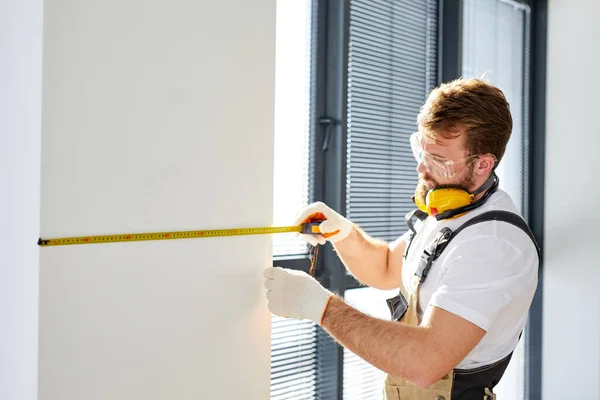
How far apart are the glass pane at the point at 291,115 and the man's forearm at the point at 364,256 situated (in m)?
0.28

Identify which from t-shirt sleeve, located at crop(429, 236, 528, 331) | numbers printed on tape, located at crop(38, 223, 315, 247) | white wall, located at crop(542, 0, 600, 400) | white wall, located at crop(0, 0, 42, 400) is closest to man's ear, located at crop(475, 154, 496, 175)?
t-shirt sleeve, located at crop(429, 236, 528, 331)

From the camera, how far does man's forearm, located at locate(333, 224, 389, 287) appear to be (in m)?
2.05

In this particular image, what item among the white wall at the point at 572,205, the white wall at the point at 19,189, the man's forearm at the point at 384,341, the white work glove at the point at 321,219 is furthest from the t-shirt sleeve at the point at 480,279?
the white wall at the point at 572,205

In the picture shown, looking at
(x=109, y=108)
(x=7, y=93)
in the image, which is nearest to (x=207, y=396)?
(x=109, y=108)

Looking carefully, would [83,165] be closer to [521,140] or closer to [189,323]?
[189,323]

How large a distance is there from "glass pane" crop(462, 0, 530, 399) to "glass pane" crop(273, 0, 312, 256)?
1.39 meters

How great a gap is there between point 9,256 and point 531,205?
307 cm

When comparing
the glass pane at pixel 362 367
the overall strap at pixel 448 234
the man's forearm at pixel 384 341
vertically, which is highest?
the overall strap at pixel 448 234

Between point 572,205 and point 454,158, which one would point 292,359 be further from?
point 572,205

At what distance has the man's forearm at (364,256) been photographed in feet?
6.72

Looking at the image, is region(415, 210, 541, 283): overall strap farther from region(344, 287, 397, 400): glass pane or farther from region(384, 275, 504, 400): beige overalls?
region(344, 287, 397, 400): glass pane

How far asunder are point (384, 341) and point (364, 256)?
575 millimetres

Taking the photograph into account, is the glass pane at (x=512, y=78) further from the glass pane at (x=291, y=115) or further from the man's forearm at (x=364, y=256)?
the man's forearm at (x=364, y=256)

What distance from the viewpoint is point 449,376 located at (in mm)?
1679
